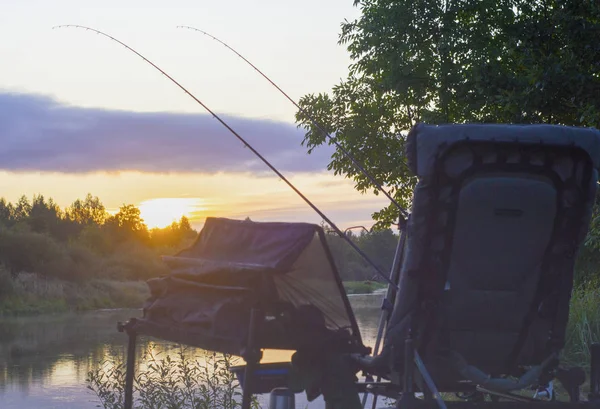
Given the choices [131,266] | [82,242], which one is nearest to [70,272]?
[131,266]

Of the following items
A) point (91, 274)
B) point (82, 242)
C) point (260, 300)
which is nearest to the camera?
point (260, 300)

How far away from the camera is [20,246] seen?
136ft

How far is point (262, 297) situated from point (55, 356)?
14.0 meters

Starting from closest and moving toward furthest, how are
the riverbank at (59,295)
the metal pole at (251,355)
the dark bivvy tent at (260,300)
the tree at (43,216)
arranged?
the metal pole at (251,355) < the dark bivvy tent at (260,300) < the riverbank at (59,295) < the tree at (43,216)

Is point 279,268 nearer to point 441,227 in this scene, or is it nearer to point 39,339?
point 441,227

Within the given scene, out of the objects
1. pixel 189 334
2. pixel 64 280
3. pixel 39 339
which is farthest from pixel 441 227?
pixel 64 280

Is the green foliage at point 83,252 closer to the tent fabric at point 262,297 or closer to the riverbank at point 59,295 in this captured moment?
the riverbank at point 59,295

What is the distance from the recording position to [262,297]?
220 inches

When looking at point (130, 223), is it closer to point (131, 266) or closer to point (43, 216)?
point (43, 216)

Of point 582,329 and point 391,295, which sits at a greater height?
point 391,295

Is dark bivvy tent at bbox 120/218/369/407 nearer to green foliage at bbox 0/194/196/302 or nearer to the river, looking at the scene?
the river

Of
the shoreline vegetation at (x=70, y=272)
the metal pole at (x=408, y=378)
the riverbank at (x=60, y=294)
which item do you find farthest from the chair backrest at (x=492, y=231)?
the riverbank at (x=60, y=294)

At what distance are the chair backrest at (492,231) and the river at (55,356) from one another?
5.64 meters

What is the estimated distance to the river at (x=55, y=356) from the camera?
12.7 m
